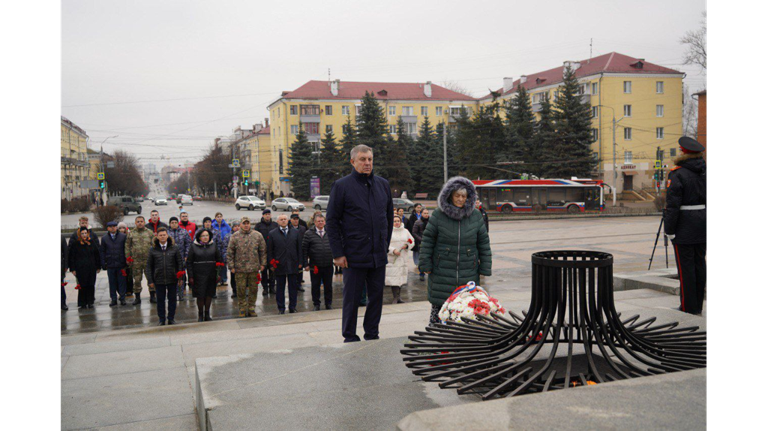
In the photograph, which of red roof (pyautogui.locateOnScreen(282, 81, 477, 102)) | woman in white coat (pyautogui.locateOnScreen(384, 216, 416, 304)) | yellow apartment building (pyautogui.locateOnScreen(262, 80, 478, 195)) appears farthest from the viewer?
red roof (pyautogui.locateOnScreen(282, 81, 477, 102))

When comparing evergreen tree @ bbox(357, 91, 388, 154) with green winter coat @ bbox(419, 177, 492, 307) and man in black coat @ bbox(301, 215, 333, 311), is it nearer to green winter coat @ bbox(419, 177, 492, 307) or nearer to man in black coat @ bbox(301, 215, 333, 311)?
man in black coat @ bbox(301, 215, 333, 311)

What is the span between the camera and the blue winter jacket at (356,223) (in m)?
5.39

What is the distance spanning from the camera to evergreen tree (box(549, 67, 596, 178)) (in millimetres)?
50625

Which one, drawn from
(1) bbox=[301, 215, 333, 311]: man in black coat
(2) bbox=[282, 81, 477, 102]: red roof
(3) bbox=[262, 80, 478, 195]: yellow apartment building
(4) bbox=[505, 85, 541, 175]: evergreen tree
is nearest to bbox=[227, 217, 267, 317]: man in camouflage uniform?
(1) bbox=[301, 215, 333, 311]: man in black coat

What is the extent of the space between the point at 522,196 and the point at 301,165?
30950 mm

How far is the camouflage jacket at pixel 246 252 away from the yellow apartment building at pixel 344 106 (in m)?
70.5

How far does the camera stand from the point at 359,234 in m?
5.40

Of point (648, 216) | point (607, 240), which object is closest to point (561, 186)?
point (648, 216)

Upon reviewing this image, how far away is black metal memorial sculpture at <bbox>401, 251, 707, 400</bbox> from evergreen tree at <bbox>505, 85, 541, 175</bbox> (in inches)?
2008

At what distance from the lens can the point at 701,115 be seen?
4453cm

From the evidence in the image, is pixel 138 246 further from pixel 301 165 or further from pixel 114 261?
pixel 301 165

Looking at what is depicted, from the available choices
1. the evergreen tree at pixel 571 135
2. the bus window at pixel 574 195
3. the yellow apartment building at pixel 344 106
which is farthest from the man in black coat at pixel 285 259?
the yellow apartment building at pixel 344 106
